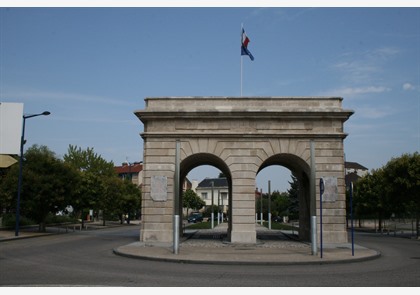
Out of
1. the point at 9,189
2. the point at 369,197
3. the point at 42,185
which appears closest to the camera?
the point at 42,185

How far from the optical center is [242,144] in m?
24.0

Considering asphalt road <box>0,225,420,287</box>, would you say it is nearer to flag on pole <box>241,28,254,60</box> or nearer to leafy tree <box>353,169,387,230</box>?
flag on pole <box>241,28,254,60</box>

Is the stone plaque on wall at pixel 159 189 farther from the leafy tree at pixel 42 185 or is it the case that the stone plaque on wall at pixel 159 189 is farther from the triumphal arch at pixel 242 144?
the leafy tree at pixel 42 185

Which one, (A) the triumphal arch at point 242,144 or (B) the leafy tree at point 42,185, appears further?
(B) the leafy tree at point 42,185

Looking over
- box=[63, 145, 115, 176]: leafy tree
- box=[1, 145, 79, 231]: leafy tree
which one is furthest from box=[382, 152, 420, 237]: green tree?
box=[63, 145, 115, 176]: leafy tree

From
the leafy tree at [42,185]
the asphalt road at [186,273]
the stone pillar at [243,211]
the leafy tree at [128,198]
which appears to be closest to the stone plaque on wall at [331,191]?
the stone pillar at [243,211]

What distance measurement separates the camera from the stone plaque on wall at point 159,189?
23703 millimetres

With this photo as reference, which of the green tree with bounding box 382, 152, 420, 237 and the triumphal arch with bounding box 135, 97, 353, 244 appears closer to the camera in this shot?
the triumphal arch with bounding box 135, 97, 353, 244

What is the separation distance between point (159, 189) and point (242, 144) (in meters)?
5.14

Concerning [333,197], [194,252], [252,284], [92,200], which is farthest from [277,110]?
[92,200]

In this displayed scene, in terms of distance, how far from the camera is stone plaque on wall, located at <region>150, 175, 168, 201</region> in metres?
23.7

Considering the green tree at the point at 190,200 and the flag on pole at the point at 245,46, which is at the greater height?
the flag on pole at the point at 245,46

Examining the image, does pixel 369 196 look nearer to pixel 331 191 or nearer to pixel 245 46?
pixel 331 191

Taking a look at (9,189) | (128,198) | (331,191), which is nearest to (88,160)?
(128,198)
